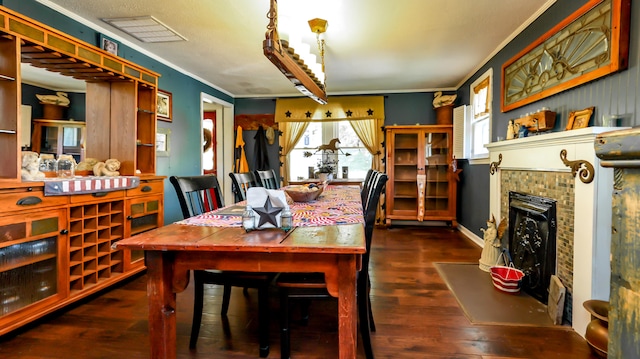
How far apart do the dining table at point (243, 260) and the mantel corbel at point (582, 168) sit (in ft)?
4.86

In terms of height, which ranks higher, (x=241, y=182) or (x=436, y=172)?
(x=436, y=172)

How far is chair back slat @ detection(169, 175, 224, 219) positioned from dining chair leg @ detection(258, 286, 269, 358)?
600 millimetres

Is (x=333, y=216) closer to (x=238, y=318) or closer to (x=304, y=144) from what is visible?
(x=238, y=318)

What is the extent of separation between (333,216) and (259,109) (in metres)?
4.61

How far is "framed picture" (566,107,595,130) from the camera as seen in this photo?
6.68ft

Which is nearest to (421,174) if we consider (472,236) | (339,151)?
(472,236)

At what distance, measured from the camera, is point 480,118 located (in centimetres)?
420

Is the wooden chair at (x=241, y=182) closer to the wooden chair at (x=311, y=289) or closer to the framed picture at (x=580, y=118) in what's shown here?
the wooden chair at (x=311, y=289)

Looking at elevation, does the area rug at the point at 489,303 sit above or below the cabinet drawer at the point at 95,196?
below

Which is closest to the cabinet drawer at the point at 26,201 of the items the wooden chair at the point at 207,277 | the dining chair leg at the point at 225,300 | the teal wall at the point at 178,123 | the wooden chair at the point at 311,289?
the wooden chair at the point at 207,277

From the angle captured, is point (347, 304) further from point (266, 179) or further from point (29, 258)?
point (266, 179)

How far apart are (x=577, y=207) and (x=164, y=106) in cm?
418

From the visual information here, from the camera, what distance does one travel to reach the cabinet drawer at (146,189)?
110 inches

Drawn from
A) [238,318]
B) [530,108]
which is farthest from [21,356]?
[530,108]
